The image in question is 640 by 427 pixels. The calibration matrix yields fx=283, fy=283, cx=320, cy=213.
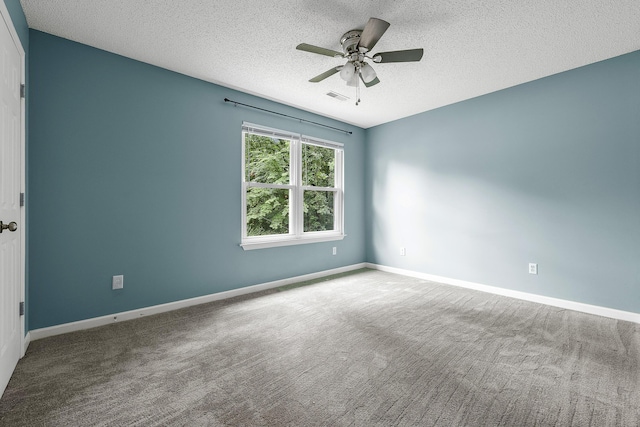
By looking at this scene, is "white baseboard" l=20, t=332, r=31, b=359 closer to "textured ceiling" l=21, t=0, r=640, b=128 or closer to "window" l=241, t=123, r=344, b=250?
"window" l=241, t=123, r=344, b=250

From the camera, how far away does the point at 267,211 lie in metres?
3.98

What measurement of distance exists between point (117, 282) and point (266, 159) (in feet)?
7.31

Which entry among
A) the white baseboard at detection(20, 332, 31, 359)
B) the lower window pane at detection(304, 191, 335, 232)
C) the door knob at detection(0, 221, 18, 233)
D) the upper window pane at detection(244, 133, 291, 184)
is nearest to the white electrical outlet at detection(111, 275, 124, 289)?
the white baseboard at detection(20, 332, 31, 359)

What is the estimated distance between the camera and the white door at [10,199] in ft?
5.48

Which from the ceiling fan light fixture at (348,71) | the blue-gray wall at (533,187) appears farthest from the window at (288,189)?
the ceiling fan light fixture at (348,71)

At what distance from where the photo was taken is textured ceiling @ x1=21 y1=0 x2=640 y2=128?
212cm

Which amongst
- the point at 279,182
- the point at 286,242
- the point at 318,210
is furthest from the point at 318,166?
the point at 286,242

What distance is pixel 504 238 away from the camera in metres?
3.64

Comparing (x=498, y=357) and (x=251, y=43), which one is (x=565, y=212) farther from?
(x=251, y=43)

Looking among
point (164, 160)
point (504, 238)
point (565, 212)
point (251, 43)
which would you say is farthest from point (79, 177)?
point (565, 212)

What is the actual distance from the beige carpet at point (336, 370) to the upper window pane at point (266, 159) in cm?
177

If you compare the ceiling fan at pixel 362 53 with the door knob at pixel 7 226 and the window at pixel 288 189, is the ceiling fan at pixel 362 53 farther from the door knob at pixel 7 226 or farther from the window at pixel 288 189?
the door knob at pixel 7 226

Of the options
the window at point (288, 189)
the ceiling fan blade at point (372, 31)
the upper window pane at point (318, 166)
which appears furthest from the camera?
the upper window pane at point (318, 166)

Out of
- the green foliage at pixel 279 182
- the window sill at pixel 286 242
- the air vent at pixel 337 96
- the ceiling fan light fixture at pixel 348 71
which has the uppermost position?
the air vent at pixel 337 96
